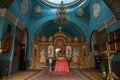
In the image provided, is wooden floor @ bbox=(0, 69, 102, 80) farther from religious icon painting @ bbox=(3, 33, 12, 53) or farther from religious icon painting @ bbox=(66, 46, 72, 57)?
religious icon painting @ bbox=(66, 46, 72, 57)

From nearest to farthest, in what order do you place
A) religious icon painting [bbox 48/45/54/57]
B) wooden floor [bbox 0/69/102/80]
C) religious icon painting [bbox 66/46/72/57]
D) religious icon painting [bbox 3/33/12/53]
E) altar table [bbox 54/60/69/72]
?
wooden floor [bbox 0/69/102/80] < religious icon painting [bbox 3/33/12/53] < altar table [bbox 54/60/69/72] < religious icon painting [bbox 48/45/54/57] < religious icon painting [bbox 66/46/72/57]

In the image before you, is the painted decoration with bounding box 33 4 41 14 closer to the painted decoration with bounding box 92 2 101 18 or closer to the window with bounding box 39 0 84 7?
the window with bounding box 39 0 84 7

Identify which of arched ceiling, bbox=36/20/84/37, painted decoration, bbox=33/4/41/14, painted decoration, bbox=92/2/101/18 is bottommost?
arched ceiling, bbox=36/20/84/37

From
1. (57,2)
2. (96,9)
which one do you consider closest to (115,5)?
(96,9)

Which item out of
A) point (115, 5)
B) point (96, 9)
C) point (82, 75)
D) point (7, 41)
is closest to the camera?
point (115, 5)

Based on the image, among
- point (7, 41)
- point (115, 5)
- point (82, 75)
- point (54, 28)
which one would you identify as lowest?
point (82, 75)

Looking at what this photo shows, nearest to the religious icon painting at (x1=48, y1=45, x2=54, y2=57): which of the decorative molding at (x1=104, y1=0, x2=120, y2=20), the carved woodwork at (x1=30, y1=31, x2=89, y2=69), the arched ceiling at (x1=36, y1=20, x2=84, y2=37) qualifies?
the carved woodwork at (x1=30, y1=31, x2=89, y2=69)

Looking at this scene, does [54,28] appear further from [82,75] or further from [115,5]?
[115,5]

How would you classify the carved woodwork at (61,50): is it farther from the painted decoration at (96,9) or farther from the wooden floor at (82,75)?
the wooden floor at (82,75)

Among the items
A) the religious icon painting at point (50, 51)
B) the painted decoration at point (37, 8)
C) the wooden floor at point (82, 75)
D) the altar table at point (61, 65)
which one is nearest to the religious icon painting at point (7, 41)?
the wooden floor at point (82, 75)

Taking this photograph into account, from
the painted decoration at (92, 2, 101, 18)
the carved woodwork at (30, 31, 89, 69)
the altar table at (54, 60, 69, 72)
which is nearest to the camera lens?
the altar table at (54, 60, 69, 72)

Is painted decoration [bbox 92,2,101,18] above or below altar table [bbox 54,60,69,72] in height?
above

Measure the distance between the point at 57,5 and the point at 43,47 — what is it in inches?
186

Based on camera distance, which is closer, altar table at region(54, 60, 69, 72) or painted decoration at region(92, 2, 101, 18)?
altar table at region(54, 60, 69, 72)
